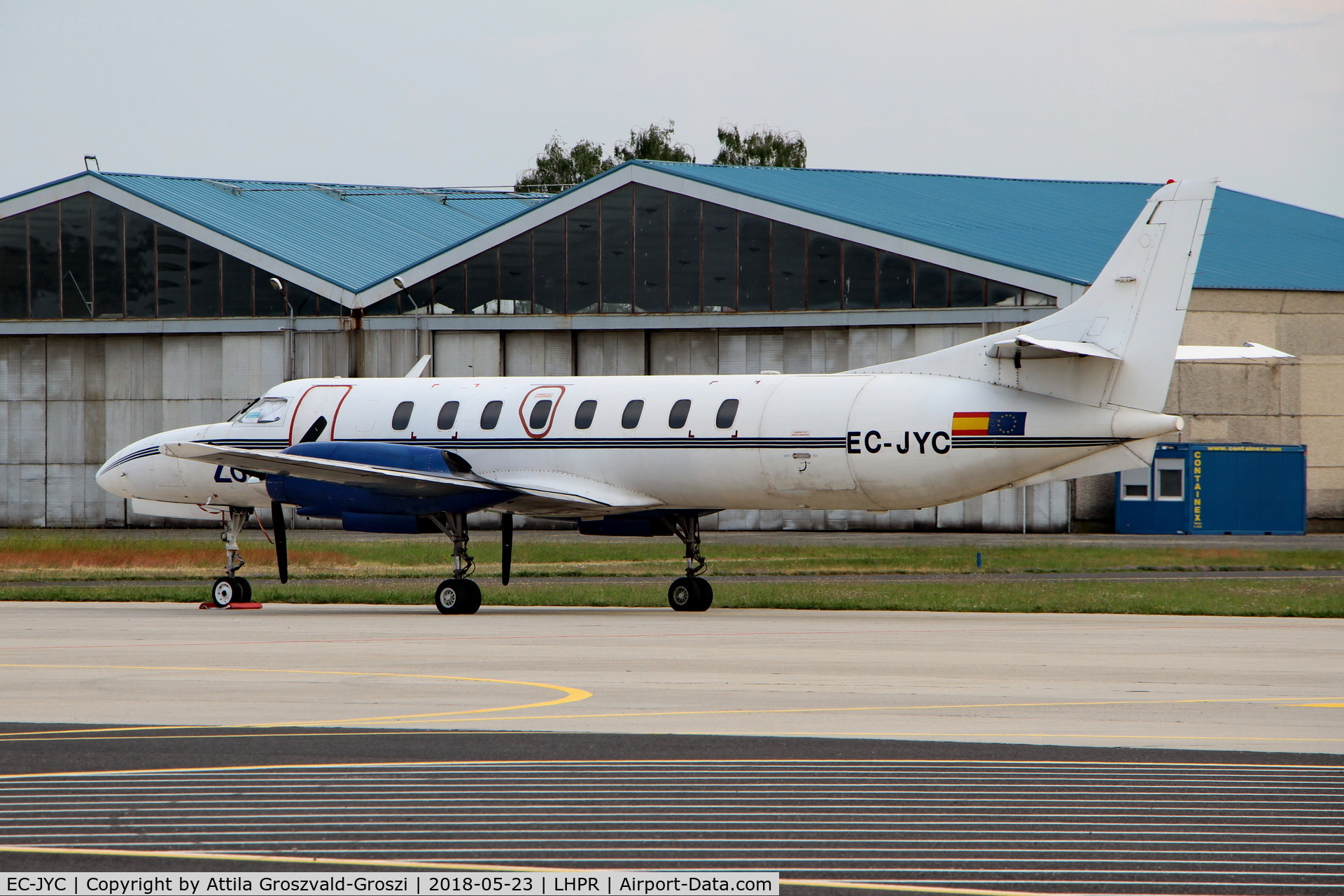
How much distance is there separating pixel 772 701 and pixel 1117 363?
10.1 m

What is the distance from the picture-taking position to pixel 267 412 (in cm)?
2714

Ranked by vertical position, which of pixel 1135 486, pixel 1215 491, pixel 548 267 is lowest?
pixel 1215 491

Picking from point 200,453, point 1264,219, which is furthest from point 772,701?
point 1264,219

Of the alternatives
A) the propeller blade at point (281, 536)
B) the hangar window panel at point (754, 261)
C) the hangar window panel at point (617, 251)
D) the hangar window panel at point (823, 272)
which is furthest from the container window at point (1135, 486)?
the propeller blade at point (281, 536)

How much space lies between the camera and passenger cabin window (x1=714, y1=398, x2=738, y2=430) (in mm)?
23594

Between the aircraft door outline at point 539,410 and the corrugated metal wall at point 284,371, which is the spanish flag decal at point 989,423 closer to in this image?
the aircraft door outline at point 539,410

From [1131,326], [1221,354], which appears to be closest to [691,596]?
[1131,326]

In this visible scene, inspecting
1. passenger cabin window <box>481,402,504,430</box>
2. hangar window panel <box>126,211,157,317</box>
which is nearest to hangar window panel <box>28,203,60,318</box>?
hangar window panel <box>126,211,157,317</box>

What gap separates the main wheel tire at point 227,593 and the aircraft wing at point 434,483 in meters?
2.40

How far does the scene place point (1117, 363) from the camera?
A: 21391 mm

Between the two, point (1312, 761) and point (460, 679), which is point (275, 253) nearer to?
Result: point (460, 679)

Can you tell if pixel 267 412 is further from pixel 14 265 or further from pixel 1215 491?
pixel 1215 491

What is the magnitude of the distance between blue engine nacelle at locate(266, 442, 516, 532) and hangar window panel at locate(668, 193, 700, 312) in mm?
24894

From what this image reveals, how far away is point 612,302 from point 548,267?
244 centimetres
